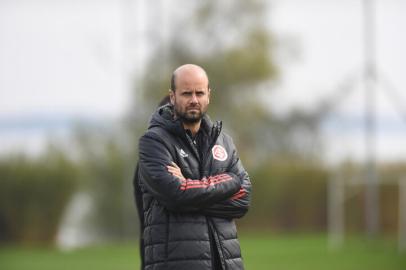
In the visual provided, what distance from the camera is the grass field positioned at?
1964 cm

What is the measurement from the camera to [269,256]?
22.5m

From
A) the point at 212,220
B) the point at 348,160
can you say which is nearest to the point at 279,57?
the point at 348,160

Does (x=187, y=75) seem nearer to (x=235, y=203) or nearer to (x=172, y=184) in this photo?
Answer: (x=172, y=184)

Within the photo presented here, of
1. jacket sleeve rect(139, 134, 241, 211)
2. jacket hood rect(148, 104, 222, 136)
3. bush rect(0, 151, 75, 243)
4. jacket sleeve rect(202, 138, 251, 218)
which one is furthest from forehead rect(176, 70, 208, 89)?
bush rect(0, 151, 75, 243)

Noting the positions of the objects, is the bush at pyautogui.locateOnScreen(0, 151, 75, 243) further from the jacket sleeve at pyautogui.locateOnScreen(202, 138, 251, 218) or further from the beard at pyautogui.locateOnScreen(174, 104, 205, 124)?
the beard at pyautogui.locateOnScreen(174, 104, 205, 124)

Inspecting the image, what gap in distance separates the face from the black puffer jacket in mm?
109

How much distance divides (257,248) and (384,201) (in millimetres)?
8157

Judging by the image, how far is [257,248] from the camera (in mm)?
25906

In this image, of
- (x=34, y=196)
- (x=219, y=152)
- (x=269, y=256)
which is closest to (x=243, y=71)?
(x=34, y=196)

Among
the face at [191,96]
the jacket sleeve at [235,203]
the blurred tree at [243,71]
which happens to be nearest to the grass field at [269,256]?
the blurred tree at [243,71]

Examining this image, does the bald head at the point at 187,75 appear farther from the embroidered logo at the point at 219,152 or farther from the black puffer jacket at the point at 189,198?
the embroidered logo at the point at 219,152

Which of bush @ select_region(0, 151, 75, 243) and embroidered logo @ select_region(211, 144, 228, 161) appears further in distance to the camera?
bush @ select_region(0, 151, 75, 243)

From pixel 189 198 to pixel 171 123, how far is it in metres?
0.44

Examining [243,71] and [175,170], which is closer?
[175,170]
